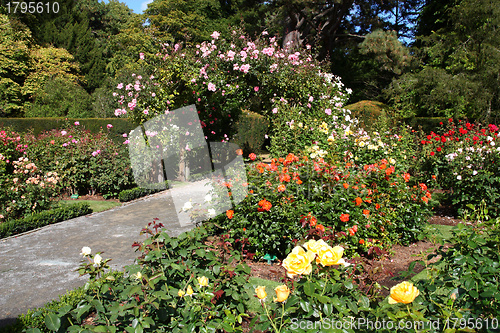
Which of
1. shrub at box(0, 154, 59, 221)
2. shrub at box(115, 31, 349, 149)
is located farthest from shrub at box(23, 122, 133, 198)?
shrub at box(0, 154, 59, 221)

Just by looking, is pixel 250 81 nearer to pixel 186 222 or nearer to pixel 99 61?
pixel 186 222

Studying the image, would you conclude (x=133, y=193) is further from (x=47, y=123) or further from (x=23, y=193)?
(x=47, y=123)

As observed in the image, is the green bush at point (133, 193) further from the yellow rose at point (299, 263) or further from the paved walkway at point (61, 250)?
the yellow rose at point (299, 263)

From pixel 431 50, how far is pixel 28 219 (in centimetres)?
1384

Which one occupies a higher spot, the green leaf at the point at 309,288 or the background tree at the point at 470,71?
the background tree at the point at 470,71

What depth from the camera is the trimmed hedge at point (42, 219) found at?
4.99 meters

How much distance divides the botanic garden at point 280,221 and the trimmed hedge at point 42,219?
0.02 m

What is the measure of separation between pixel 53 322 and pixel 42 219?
4568 mm

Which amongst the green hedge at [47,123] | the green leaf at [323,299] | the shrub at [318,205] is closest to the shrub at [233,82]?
the shrub at [318,205]

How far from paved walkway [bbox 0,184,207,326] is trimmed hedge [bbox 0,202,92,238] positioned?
0.14 metres

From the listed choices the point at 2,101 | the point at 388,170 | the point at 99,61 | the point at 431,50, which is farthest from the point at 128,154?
the point at 99,61

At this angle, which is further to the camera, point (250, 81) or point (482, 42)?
point (482, 42)

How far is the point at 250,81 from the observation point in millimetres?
7742

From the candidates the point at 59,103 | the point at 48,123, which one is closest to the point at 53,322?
the point at 48,123
